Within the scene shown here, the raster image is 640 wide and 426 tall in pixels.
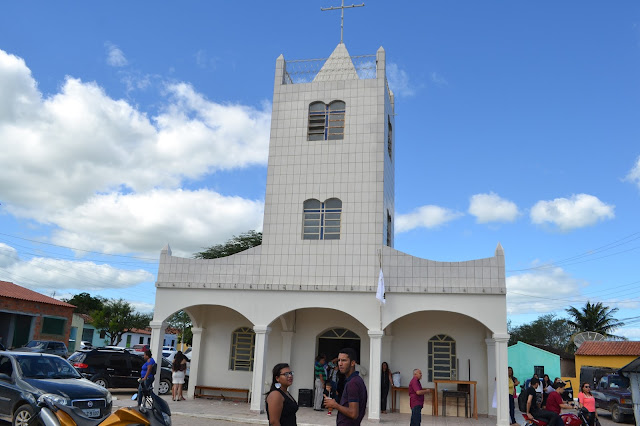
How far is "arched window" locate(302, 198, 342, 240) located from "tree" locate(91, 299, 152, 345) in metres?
41.5

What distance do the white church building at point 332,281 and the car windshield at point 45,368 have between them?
16.6 feet

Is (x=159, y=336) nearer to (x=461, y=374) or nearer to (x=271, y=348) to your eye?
(x=271, y=348)

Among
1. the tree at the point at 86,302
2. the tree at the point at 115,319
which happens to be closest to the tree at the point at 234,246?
the tree at the point at 115,319

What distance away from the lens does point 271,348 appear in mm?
17703

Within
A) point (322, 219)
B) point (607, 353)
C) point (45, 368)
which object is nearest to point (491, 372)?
point (322, 219)

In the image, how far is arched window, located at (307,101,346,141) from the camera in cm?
1770

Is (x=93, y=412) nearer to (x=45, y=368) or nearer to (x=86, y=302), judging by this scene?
(x=45, y=368)

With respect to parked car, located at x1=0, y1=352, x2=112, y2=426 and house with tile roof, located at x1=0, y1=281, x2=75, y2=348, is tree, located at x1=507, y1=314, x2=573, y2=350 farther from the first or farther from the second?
parked car, located at x1=0, y1=352, x2=112, y2=426

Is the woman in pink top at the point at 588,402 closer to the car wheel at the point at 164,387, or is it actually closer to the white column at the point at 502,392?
the white column at the point at 502,392

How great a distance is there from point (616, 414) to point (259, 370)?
507 inches

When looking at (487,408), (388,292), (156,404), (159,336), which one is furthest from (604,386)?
(156,404)

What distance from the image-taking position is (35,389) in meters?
9.70

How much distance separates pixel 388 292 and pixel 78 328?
1496 inches

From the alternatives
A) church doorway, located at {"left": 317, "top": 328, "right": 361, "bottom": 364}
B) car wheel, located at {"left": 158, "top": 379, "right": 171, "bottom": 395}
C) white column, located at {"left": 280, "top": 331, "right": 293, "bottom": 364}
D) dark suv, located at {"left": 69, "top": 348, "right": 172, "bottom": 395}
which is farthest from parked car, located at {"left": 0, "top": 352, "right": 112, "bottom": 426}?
church doorway, located at {"left": 317, "top": 328, "right": 361, "bottom": 364}
